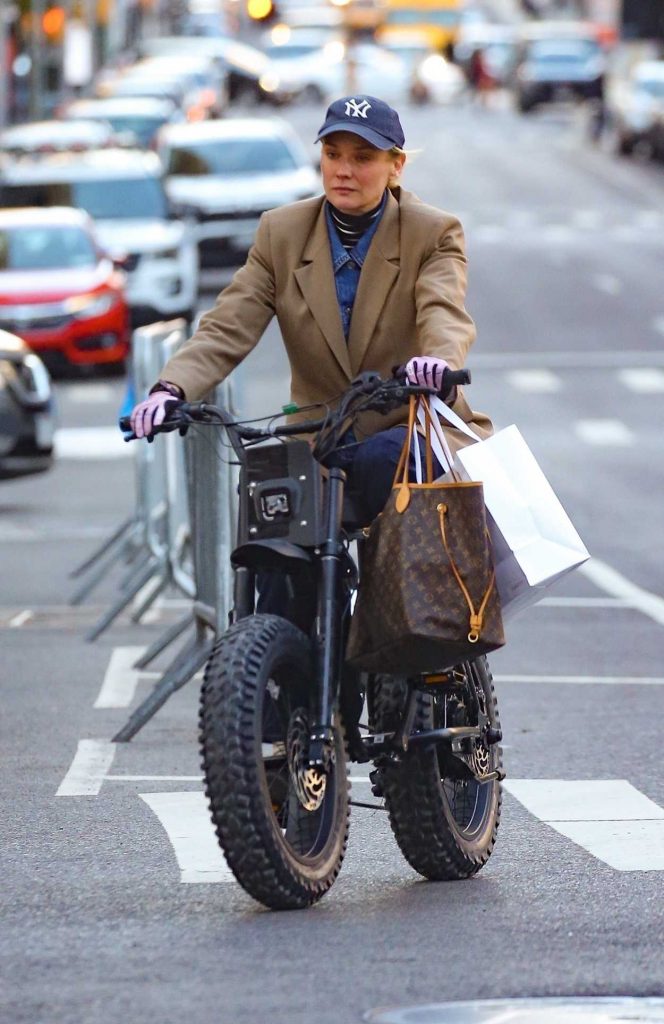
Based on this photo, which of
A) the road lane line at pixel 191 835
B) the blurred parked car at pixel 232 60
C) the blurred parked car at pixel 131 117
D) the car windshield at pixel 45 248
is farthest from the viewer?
the blurred parked car at pixel 232 60

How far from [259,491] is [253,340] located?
1.60 feet

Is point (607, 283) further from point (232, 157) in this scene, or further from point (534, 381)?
point (534, 381)

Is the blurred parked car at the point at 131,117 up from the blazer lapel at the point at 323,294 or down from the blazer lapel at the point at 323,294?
down

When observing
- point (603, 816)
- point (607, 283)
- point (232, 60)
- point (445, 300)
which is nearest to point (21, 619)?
point (603, 816)

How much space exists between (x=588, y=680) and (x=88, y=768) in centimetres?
313

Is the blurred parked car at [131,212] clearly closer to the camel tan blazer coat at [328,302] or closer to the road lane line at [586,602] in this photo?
the road lane line at [586,602]

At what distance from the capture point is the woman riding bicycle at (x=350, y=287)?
634 centimetres

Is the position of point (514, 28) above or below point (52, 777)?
below

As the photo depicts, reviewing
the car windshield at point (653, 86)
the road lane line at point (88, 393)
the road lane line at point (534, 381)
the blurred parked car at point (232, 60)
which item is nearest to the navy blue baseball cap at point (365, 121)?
the road lane line at point (88, 393)

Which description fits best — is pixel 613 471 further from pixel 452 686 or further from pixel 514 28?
pixel 514 28

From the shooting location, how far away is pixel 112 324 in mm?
27828

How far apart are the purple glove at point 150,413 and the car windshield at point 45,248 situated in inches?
864

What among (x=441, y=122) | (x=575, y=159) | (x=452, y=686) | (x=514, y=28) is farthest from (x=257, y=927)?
(x=514, y=28)

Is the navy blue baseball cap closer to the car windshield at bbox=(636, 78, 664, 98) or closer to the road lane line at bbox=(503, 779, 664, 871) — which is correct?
the road lane line at bbox=(503, 779, 664, 871)
